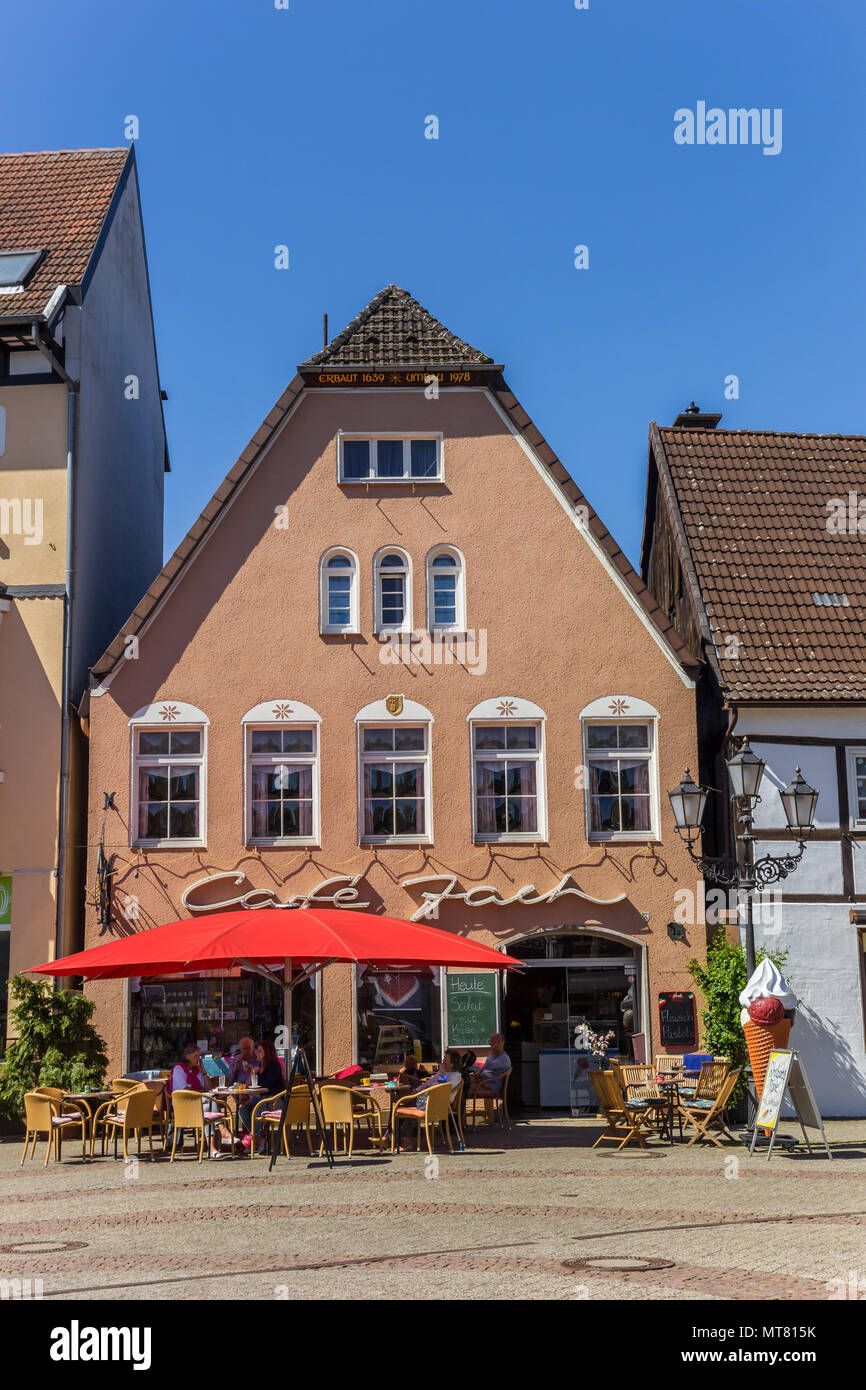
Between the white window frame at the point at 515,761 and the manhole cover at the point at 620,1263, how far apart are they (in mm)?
11363

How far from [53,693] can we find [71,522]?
2.56m

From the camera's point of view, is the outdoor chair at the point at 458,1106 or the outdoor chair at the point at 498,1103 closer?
the outdoor chair at the point at 458,1106

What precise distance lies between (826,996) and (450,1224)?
1074cm

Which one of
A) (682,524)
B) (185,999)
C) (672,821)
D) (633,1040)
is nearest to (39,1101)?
(185,999)

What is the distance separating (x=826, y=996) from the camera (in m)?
20.3

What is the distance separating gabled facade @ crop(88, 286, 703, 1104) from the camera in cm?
2045

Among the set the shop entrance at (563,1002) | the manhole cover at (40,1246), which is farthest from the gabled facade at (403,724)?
the manhole cover at (40,1246)

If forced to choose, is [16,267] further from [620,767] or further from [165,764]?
[620,767]

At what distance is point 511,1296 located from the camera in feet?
26.5

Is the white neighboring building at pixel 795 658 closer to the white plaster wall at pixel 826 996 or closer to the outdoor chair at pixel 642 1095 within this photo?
the white plaster wall at pixel 826 996

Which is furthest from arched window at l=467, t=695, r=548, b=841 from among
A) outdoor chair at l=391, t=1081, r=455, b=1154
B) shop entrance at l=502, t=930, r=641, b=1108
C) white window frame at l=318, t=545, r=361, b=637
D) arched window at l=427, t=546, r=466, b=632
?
outdoor chair at l=391, t=1081, r=455, b=1154

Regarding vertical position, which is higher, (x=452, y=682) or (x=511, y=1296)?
(x=452, y=682)

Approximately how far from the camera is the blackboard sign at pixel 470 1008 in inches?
794

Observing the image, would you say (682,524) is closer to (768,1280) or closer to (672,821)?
(672,821)
